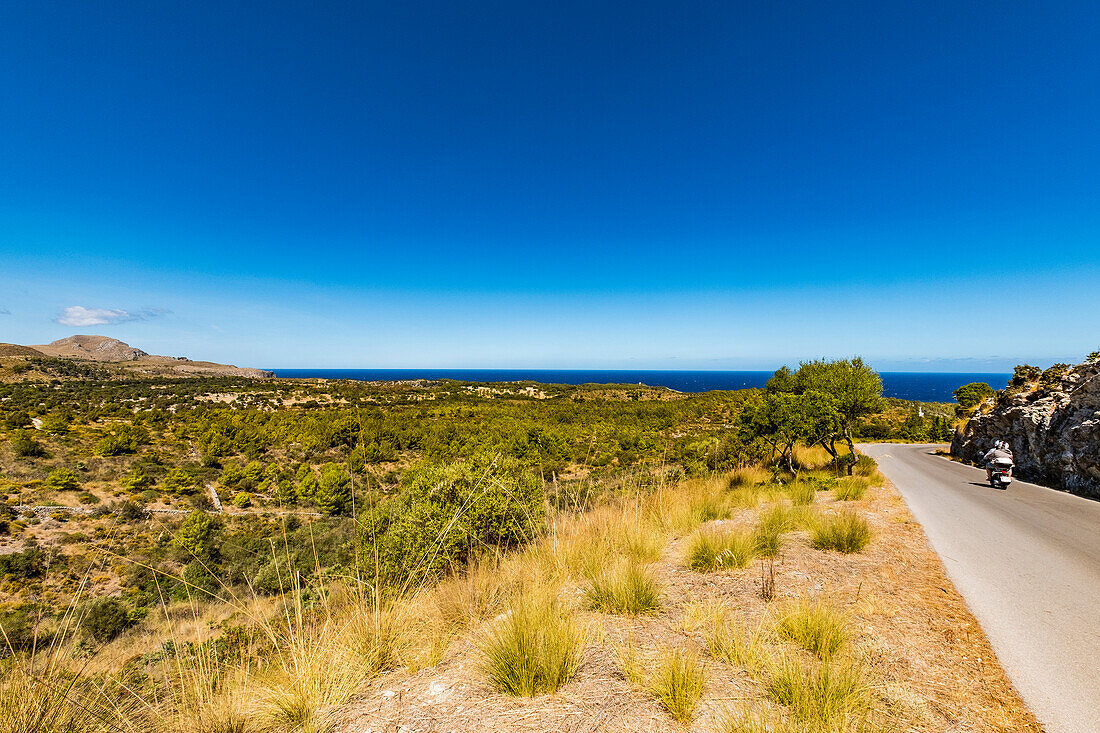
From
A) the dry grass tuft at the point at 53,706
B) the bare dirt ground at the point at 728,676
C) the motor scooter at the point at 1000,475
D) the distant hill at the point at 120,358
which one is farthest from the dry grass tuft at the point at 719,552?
the distant hill at the point at 120,358

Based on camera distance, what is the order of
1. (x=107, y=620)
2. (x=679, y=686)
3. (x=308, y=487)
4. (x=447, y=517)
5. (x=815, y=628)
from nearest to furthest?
(x=679, y=686), (x=815, y=628), (x=447, y=517), (x=107, y=620), (x=308, y=487)

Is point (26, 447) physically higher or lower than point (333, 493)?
higher

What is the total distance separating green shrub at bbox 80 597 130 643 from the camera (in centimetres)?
1251

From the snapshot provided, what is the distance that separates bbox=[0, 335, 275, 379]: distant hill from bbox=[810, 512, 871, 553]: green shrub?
128047 mm

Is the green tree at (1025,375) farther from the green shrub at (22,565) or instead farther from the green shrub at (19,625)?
the green shrub at (22,565)

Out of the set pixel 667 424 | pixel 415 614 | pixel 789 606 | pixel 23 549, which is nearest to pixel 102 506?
pixel 23 549

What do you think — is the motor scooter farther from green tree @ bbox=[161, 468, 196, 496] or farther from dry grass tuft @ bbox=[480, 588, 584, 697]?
green tree @ bbox=[161, 468, 196, 496]

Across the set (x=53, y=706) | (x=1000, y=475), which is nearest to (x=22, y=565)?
(x=53, y=706)

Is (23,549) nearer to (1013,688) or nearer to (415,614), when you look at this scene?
(415,614)

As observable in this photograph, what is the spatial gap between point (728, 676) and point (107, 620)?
20.4m

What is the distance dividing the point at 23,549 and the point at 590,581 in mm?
28832

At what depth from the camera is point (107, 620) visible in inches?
524

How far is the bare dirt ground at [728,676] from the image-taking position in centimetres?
229

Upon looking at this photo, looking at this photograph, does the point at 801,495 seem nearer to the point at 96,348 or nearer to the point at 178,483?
the point at 178,483
